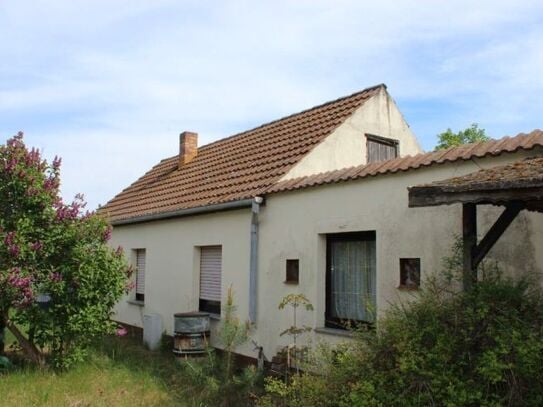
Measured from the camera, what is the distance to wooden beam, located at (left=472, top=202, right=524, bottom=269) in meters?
4.94

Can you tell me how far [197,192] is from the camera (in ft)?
38.3

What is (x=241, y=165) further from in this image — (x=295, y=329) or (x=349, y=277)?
(x=295, y=329)

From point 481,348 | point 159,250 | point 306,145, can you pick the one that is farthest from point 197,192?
point 481,348

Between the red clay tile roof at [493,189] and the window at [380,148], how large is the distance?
608 centimetres

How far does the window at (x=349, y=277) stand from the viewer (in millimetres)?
7613

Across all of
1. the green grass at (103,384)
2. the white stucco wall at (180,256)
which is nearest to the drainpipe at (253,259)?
the white stucco wall at (180,256)

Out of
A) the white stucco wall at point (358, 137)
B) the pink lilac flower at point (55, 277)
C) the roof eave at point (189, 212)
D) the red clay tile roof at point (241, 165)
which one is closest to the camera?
the pink lilac flower at point (55, 277)

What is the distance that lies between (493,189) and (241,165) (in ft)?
24.8

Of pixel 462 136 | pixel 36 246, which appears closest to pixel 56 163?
pixel 36 246

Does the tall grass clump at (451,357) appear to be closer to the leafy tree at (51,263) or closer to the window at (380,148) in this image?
the leafy tree at (51,263)

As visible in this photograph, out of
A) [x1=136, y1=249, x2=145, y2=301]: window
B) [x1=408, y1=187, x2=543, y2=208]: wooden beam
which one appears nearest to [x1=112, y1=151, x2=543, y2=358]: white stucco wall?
[x1=136, y1=249, x2=145, y2=301]: window

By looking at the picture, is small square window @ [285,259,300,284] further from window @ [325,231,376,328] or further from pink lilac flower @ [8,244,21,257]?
pink lilac flower @ [8,244,21,257]

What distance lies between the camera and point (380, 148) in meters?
11.6

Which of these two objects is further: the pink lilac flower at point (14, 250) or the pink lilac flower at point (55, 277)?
the pink lilac flower at point (55, 277)
